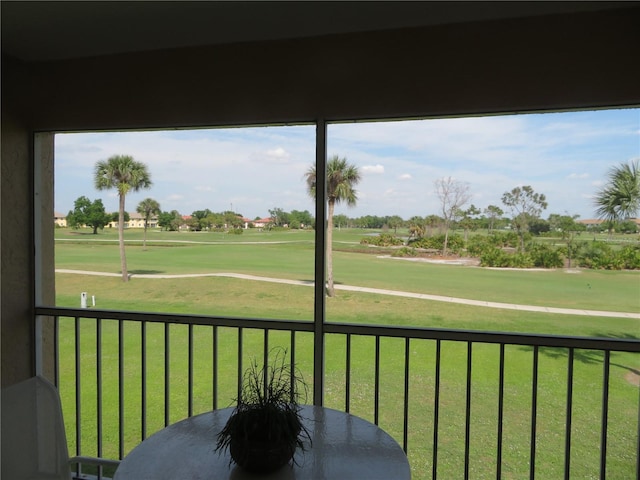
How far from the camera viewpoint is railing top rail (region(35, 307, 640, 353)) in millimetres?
1703

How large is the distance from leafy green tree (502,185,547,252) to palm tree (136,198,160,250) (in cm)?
399

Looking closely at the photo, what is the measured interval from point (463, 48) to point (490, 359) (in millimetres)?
6890

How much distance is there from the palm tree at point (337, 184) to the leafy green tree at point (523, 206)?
181 centimetres

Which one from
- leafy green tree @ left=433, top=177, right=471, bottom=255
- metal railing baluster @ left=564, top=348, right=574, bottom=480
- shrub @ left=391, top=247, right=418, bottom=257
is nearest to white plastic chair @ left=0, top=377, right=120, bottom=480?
metal railing baluster @ left=564, top=348, right=574, bottom=480

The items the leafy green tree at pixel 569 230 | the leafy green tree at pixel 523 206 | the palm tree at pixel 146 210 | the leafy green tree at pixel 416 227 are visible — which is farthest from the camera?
the leafy green tree at pixel 416 227

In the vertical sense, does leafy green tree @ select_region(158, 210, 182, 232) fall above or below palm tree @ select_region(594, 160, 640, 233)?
below

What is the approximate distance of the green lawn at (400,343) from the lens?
427cm

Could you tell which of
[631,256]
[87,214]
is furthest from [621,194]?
[87,214]

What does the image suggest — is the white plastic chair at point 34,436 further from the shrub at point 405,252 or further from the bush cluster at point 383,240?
the shrub at point 405,252

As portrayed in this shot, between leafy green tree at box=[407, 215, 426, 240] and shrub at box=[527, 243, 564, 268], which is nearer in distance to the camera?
shrub at box=[527, 243, 564, 268]

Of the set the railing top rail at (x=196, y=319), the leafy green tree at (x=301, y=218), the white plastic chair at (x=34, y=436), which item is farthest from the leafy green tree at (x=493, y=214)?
the white plastic chair at (x=34, y=436)

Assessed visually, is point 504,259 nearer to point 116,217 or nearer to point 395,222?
point 395,222

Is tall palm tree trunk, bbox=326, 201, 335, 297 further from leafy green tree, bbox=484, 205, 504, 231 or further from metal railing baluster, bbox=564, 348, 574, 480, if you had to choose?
leafy green tree, bbox=484, 205, 504, 231

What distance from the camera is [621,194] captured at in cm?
281
